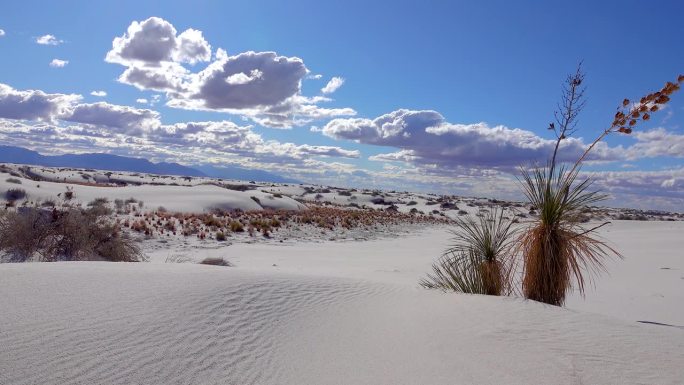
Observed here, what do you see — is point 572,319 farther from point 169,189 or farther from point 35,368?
point 169,189

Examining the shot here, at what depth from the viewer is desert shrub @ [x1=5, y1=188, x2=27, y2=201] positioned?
29.1 meters

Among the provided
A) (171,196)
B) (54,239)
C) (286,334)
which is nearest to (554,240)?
(286,334)

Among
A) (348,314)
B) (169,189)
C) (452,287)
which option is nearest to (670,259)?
(452,287)

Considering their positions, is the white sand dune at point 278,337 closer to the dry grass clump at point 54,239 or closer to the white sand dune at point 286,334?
the white sand dune at point 286,334

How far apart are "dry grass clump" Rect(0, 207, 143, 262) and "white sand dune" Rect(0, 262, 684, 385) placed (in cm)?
473

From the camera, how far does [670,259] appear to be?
58.0ft

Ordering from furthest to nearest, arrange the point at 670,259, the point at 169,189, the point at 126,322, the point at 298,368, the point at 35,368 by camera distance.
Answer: the point at 169,189
the point at 670,259
the point at 126,322
the point at 298,368
the point at 35,368

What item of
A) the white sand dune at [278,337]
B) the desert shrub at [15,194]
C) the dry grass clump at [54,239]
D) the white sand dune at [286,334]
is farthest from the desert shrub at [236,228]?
the white sand dune at [278,337]

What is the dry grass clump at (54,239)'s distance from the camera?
34.2 ft

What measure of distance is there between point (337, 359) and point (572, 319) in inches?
121

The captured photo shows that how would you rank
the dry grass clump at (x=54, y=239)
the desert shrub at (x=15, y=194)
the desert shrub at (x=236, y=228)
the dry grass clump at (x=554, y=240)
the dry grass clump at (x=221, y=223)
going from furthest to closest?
1. the desert shrub at (x=15, y=194)
2. the desert shrub at (x=236, y=228)
3. the dry grass clump at (x=221, y=223)
4. the dry grass clump at (x=54, y=239)
5. the dry grass clump at (x=554, y=240)

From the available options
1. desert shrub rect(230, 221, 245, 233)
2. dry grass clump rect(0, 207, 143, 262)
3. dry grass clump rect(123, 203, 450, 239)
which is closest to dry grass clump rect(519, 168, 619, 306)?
dry grass clump rect(0, 207, 143, 262)

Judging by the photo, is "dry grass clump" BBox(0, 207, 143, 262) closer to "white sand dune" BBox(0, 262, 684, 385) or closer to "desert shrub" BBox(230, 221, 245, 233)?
"white sand dune" BBox(0, 262, 684, 385)

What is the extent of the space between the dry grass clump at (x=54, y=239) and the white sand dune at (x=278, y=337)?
4.73m
